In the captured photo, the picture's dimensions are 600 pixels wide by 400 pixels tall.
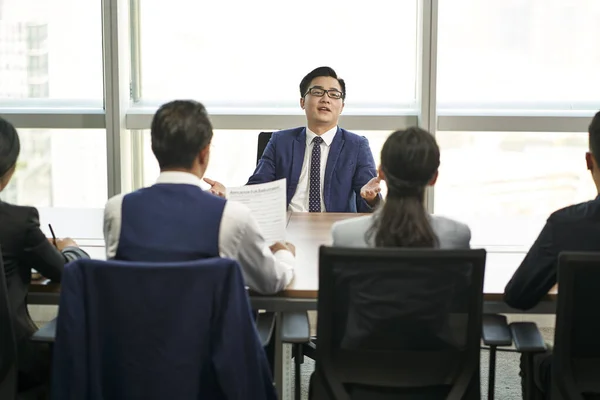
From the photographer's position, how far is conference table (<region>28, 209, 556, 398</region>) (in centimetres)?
244

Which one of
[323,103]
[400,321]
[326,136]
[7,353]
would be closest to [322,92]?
[323,103]

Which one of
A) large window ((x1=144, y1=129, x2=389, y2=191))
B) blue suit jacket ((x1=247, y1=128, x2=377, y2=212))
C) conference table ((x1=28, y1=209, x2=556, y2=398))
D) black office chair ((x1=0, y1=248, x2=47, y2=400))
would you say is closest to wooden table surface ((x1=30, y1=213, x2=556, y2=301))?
conference table ((x1=28, y1=209, x2=556, y2=398))

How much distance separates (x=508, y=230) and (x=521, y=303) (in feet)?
5.59

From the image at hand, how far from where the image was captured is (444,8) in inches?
195

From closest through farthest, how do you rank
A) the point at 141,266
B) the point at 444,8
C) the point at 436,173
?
the point at 141,266
the point at 436,173
the point at 444,8

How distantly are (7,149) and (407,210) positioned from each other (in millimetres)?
1214

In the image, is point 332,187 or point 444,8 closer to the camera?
point 332,187

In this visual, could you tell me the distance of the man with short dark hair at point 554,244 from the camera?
225 centimetres

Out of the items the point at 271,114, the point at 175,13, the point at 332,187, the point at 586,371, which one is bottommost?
the point at 586,371

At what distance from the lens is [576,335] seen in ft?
6.91

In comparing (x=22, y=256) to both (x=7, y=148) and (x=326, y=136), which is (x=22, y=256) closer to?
(x=7, y=148)

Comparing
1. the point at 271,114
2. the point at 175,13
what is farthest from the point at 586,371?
the point at 175,13

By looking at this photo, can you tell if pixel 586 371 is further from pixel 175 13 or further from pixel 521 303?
pixel 175 13

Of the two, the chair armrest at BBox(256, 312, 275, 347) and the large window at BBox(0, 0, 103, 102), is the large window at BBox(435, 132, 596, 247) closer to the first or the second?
the large window at BBox(0, 0, 103, 102)
